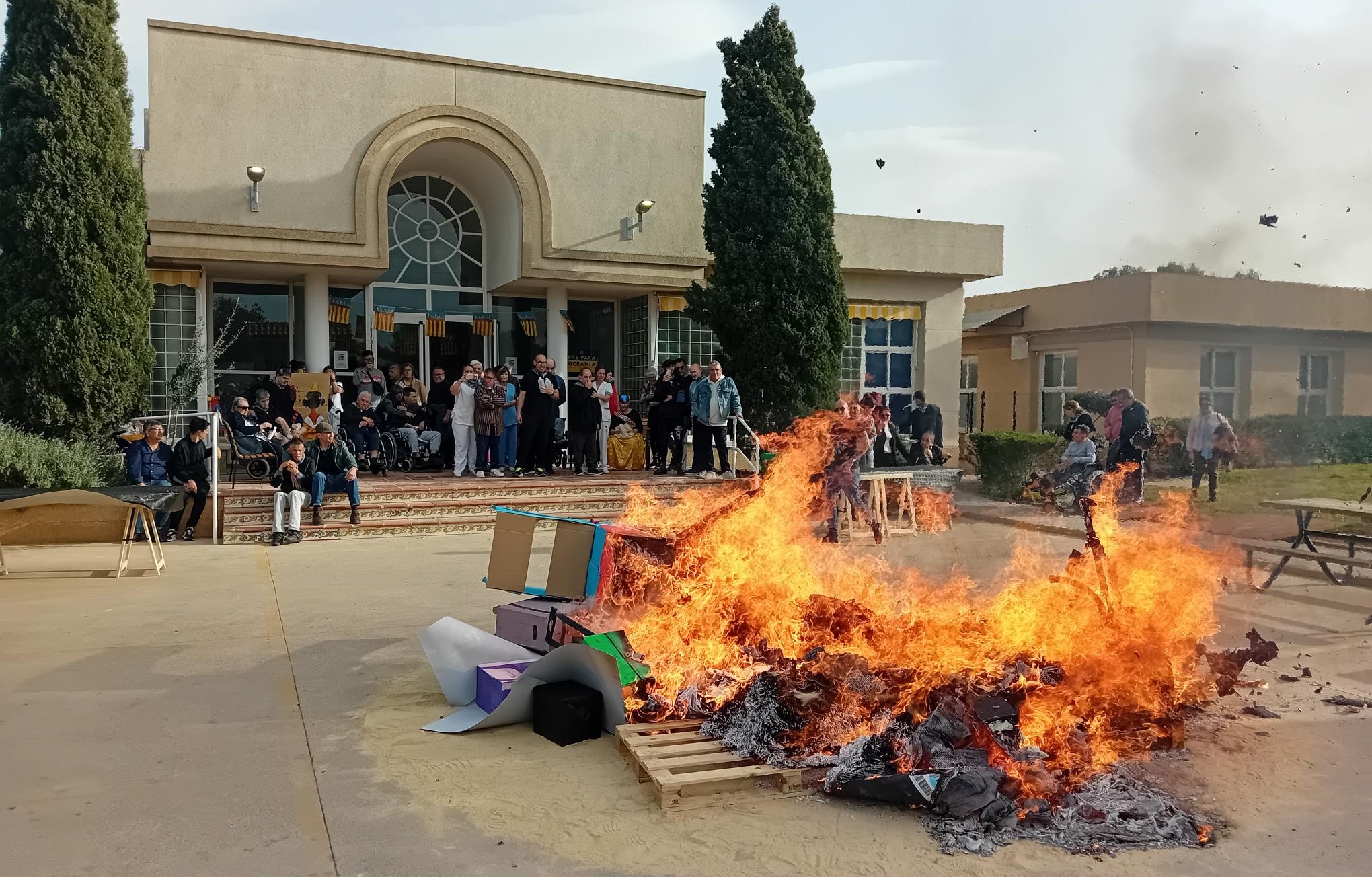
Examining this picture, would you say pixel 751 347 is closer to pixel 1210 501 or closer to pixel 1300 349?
pixel 1210 501

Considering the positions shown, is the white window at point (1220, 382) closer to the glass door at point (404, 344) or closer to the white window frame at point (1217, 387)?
the white window frame at point (1217, 387)

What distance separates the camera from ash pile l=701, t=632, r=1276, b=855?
391cm

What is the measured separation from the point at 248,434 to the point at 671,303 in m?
7.83

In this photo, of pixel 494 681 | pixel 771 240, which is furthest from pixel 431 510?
pixel 494 681

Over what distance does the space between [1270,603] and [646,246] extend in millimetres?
11643

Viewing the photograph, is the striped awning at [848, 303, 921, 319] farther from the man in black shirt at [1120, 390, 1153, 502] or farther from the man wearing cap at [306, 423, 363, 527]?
the man wearing cap at [306, 423, 363, 527]

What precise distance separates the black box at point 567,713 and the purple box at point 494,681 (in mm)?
181

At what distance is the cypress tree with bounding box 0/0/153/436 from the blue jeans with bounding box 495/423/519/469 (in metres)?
5.51

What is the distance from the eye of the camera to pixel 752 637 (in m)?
5.46

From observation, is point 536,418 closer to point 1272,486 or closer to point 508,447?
point 508,447

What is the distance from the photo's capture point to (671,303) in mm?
17953

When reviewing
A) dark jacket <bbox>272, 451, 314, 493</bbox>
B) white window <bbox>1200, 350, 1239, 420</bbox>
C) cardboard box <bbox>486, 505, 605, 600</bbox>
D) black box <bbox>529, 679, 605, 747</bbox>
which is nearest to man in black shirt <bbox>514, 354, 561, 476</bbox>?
dark jacket <bbox>272, 451, 314, 493</bbox>

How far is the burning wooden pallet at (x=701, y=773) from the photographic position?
163 inches

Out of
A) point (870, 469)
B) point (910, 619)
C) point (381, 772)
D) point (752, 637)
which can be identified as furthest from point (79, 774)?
point (870, 469)
